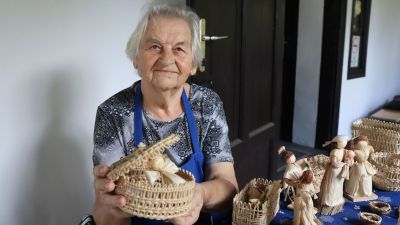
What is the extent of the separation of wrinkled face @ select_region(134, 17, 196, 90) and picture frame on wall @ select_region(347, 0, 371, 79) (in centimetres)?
282

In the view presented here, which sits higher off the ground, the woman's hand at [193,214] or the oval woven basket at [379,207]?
→ the woman's hand at [193,214]

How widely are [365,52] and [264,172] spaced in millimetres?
2075

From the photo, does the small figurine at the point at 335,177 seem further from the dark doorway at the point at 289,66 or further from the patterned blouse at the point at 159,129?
the dark doorway at the point at 289,66

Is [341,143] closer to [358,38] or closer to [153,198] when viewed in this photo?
[153,198]

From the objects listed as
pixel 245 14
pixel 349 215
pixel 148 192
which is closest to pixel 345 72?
pixel 245 14

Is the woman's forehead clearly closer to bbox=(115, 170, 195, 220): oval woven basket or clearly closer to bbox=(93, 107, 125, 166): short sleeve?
bbox=(93, 107, 125, 166): short sleeve

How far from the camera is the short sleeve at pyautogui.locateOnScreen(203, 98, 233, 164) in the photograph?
1.11m

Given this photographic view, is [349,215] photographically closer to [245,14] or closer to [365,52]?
[245,14]

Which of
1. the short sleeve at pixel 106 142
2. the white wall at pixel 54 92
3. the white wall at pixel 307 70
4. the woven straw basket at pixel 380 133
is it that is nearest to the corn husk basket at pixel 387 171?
the woven straw basket at pixel 380 133

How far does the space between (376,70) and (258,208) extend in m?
3.69

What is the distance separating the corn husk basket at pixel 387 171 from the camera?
112 centimetres

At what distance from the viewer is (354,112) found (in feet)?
12.1

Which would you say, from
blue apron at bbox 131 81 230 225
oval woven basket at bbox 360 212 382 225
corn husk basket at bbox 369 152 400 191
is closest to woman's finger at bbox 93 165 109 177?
blue apron at bbox 131 81 230 225

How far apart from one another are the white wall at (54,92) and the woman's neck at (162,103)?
1.33ft
